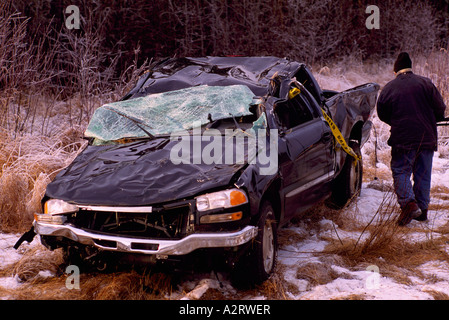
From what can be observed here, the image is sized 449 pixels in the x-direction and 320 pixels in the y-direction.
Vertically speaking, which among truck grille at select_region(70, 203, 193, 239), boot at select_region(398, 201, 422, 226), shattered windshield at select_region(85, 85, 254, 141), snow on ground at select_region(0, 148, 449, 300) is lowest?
boot at select_region(398, 201, 422, 226)

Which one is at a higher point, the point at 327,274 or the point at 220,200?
the point at 220,200

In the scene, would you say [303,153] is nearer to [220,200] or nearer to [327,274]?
[327,274]

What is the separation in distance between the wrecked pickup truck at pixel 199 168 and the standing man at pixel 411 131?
76 cm

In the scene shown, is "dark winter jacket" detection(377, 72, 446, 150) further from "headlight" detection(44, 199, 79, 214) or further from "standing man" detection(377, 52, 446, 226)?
"headlight" detection(44, 199, 79, 214)

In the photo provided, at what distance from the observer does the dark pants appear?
642 centimetres

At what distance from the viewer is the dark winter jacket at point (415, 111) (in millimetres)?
6359

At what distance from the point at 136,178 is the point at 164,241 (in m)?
0.60

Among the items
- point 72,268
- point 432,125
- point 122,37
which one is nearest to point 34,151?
point 72,268

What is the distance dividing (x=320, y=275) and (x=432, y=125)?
2.80 metres

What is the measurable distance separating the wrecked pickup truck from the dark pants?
763 millimetres

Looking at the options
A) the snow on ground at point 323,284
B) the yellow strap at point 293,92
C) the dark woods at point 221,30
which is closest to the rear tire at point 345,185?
the snow on ground at point 323,284

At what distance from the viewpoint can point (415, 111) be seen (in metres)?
6.36

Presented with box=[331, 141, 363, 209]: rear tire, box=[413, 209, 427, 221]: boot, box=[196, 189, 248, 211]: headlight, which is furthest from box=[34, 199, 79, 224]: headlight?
box=[413, 209, 427, 221]: boot

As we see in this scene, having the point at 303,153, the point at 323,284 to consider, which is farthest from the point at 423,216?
the point at 323,284
